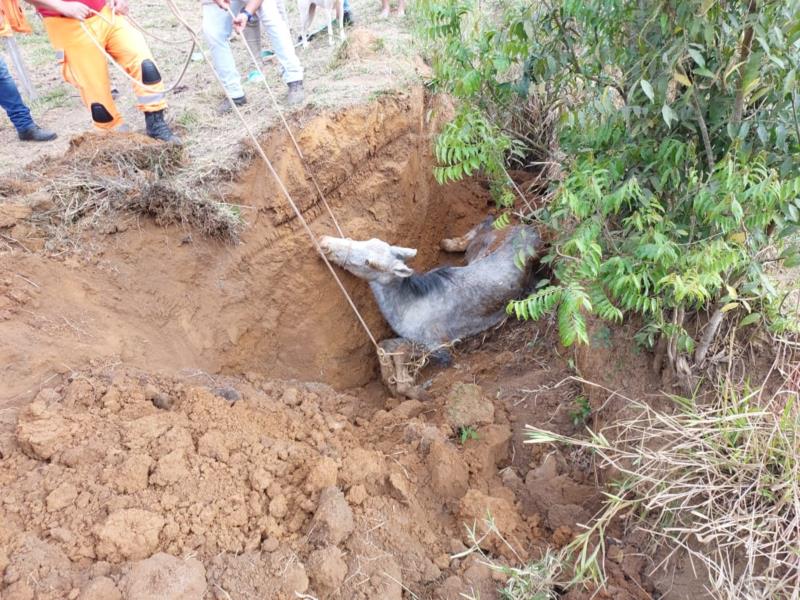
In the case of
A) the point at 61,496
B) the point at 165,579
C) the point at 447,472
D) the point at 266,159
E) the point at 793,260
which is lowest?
the point at 447,472

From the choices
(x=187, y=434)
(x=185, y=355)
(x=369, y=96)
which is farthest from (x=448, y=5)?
→ (x=185, y=355)

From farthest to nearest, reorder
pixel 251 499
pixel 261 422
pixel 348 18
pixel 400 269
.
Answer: pixel 348 18 → pixel 400 269 → pixel 261 422 → pixel 251 499

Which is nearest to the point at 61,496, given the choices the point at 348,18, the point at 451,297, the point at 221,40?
the point at 451,297

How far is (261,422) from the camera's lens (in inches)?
127

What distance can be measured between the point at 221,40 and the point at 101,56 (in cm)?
107

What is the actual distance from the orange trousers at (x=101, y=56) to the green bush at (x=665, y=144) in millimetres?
2968

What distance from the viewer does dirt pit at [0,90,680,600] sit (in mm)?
2291

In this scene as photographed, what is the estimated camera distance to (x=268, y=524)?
8.09 feet

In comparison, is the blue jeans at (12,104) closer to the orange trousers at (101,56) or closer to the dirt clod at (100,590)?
the orange trousers at (101,56)

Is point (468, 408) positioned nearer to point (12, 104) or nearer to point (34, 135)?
point (34, 135)

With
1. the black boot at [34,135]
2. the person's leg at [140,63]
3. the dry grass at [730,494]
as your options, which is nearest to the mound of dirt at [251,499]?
the dry grass at [730,494]

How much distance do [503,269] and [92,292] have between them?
3.38 m

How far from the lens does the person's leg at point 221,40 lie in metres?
5.13

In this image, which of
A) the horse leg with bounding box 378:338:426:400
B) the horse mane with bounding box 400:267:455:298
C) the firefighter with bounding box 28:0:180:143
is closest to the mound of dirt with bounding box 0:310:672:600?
the horse leg with bounding box 378:338:426:400
